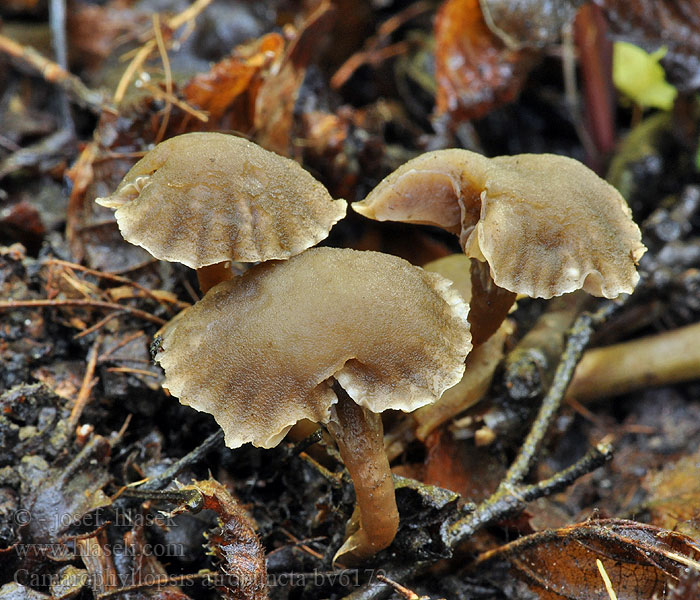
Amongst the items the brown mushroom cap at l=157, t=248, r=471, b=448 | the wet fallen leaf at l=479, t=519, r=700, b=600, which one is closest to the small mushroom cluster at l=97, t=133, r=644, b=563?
the brown mushroom cap at l=157, t=248, r=471, b=448

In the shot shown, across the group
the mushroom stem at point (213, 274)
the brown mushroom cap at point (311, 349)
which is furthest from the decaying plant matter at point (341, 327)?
the mushroom stem at point (213, 274)

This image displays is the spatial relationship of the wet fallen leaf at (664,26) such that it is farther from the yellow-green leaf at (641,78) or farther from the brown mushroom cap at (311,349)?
the brown mushroom cap at (311,349)

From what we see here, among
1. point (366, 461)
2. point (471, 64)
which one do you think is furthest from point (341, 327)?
point (471, 64)

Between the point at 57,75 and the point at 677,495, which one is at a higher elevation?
the point at 57,75

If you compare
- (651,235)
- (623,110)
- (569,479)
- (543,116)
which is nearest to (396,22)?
(543,116)

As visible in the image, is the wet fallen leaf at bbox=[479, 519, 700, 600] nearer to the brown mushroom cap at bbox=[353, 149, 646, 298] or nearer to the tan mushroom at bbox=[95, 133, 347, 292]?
the brown mushroom cap at bbox=[353, 149, 646, 298]

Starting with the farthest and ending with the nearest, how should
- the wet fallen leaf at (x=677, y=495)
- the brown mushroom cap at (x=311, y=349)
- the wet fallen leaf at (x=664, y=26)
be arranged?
the wet fallen leaf at (x=664, y=26) < the wet fallen leaf at (x=677, y=495) < the brown mushroom cap at (x=311, y=349)

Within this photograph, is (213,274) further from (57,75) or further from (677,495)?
(57,75)
